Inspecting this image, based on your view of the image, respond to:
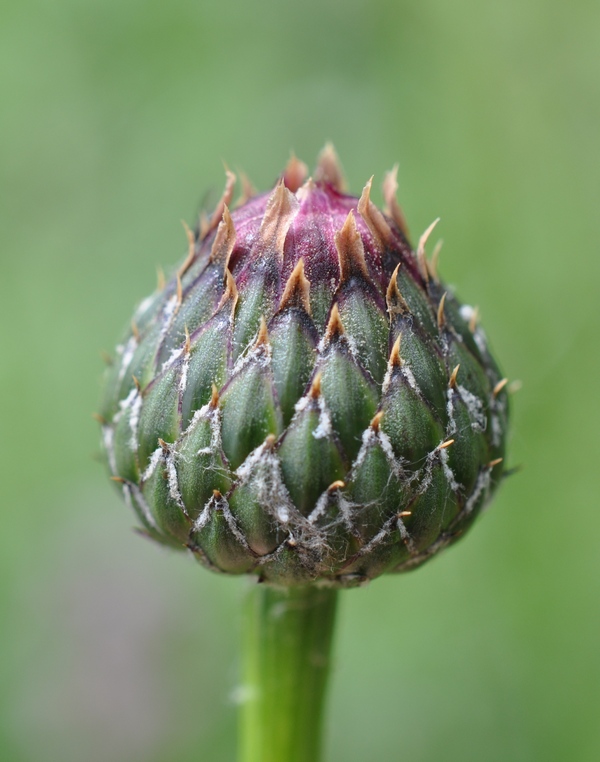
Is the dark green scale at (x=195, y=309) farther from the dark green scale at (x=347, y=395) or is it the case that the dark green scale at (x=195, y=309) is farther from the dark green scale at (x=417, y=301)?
the dark green scale at (x=417, y=301)

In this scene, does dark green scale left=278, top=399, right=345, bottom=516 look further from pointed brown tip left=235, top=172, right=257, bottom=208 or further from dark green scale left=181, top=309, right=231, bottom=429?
pointed brown tip left=235, top=172, right=257, bottom=208

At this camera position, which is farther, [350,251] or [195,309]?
[195,309]

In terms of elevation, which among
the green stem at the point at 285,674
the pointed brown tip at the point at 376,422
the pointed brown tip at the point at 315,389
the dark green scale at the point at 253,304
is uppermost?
the dark green scale at the point at 253,304

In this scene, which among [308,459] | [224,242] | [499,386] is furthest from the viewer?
[499,386]

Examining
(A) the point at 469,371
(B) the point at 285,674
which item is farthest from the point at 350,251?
(B) the point at 285,674

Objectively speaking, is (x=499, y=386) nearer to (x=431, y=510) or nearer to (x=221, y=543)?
(x=431, y=510)

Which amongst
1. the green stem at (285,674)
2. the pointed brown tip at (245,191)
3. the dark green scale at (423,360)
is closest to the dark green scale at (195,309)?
the pointed brown tip at (245,191)
